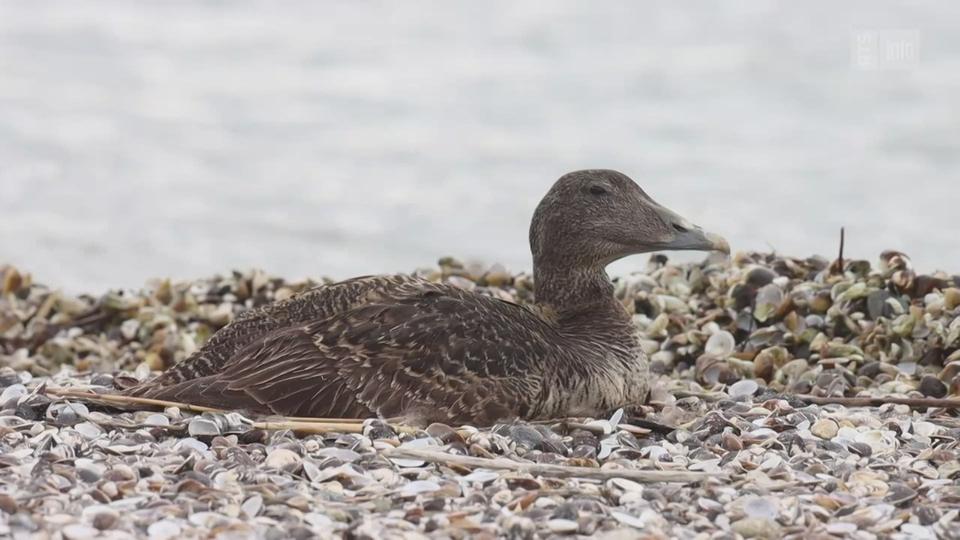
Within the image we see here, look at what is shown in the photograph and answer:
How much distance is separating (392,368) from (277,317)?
2.22ft

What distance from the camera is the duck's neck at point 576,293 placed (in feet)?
22.7

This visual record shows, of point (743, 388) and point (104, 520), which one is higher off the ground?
point (743, 388)

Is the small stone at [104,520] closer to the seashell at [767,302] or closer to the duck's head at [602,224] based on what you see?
the duck's head at [602,224]

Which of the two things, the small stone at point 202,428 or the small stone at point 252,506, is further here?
the small stone at point 202,428

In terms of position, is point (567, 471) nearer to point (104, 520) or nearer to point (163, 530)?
point (163, 530)

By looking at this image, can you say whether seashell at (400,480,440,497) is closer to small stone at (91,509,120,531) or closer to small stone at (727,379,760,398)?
small stone at (91,509,120,531)

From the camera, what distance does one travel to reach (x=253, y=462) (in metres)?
5.15

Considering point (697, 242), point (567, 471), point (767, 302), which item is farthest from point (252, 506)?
point (767, 302)

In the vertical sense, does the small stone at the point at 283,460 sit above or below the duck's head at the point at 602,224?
below

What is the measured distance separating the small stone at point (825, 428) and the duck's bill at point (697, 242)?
1143 mm

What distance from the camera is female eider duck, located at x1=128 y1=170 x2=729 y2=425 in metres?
5.93

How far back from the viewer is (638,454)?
219 inches

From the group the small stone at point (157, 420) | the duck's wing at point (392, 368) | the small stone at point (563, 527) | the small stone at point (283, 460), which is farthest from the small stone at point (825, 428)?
the small stone at point (157, 420)

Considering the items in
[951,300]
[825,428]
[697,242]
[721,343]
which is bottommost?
[825,428]
